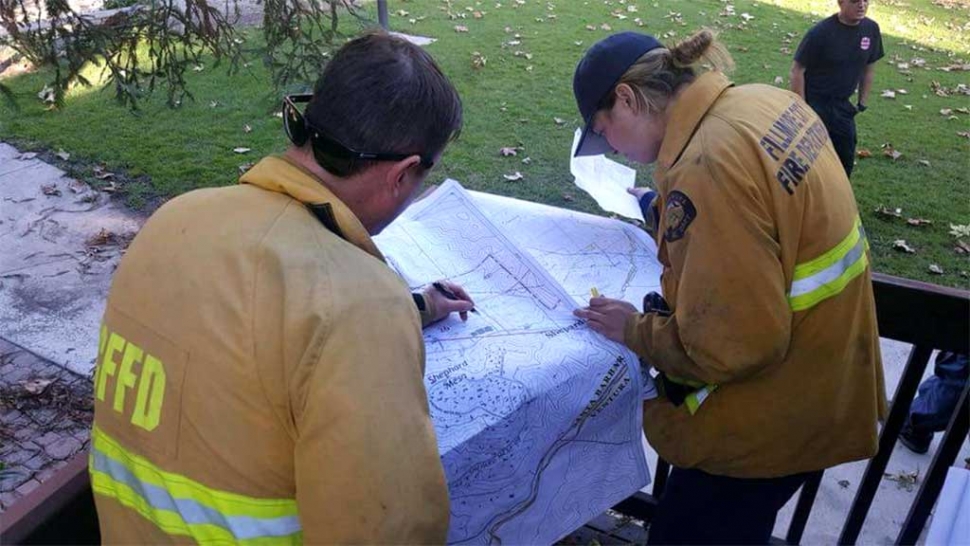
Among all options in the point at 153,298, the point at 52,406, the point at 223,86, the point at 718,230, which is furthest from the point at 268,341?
the point at 223,86

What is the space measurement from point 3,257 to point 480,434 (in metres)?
4.62

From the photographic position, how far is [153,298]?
1254 millimetres

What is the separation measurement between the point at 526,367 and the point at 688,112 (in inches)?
26.1

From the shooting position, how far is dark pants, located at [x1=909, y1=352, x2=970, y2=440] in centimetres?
343

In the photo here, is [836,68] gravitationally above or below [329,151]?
below

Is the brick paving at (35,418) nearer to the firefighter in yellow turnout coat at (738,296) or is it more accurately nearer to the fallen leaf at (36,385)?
the fallen leaf at (36,385)

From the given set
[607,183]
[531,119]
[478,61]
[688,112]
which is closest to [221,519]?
[688,112]

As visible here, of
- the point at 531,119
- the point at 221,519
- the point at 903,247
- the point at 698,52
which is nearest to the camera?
the point at 221,519

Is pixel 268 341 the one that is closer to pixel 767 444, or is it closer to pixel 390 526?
pixel 390 526

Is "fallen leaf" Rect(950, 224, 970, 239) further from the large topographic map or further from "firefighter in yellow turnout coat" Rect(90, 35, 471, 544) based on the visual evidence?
"firefighter in yellow turnout coat" Rect(90, 35, 471, 544)

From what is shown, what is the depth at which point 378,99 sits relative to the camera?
51.1 inches

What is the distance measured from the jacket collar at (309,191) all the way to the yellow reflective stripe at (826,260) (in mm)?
912

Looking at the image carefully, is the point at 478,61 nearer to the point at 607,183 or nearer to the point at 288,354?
the point at 607,183

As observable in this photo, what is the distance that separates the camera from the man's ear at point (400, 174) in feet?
4.38
